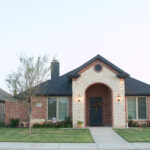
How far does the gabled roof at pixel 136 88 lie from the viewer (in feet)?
60.0

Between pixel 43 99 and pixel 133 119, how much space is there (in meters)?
7.70

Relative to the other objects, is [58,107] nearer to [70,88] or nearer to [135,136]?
[70,88]

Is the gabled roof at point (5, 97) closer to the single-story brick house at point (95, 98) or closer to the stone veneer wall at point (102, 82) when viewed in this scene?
the single-story brick house at point (95, 98)

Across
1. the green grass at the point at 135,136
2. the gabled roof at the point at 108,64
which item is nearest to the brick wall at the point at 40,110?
the gabled roof at the point at 108,64

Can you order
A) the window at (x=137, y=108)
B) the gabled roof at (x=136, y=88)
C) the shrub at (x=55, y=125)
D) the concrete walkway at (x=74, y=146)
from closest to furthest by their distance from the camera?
1. the concrete walkway at (x=74, y=146)
2. the shrub at (x=55, y=125)
3. the gabled roof at (x=136, y=88)
4. the window at (x=137, y=108)

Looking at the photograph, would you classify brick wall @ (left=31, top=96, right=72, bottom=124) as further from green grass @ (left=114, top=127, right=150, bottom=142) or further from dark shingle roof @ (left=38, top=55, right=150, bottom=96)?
green grass @ (left=114, top=127, right=150, bottom=142)

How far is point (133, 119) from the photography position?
18438mm

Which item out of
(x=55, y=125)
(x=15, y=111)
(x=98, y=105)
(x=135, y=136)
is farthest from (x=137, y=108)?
(x=15, y=111)

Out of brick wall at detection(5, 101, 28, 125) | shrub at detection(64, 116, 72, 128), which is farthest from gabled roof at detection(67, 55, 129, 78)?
brick wall at detection(5, 101, 28, 125)

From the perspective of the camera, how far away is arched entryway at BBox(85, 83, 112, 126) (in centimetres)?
1877

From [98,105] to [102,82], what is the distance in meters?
2.67

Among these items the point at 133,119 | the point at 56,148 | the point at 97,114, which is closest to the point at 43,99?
the point at 97,114

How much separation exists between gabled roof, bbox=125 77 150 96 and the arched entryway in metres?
1.81

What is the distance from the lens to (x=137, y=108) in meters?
18.5
